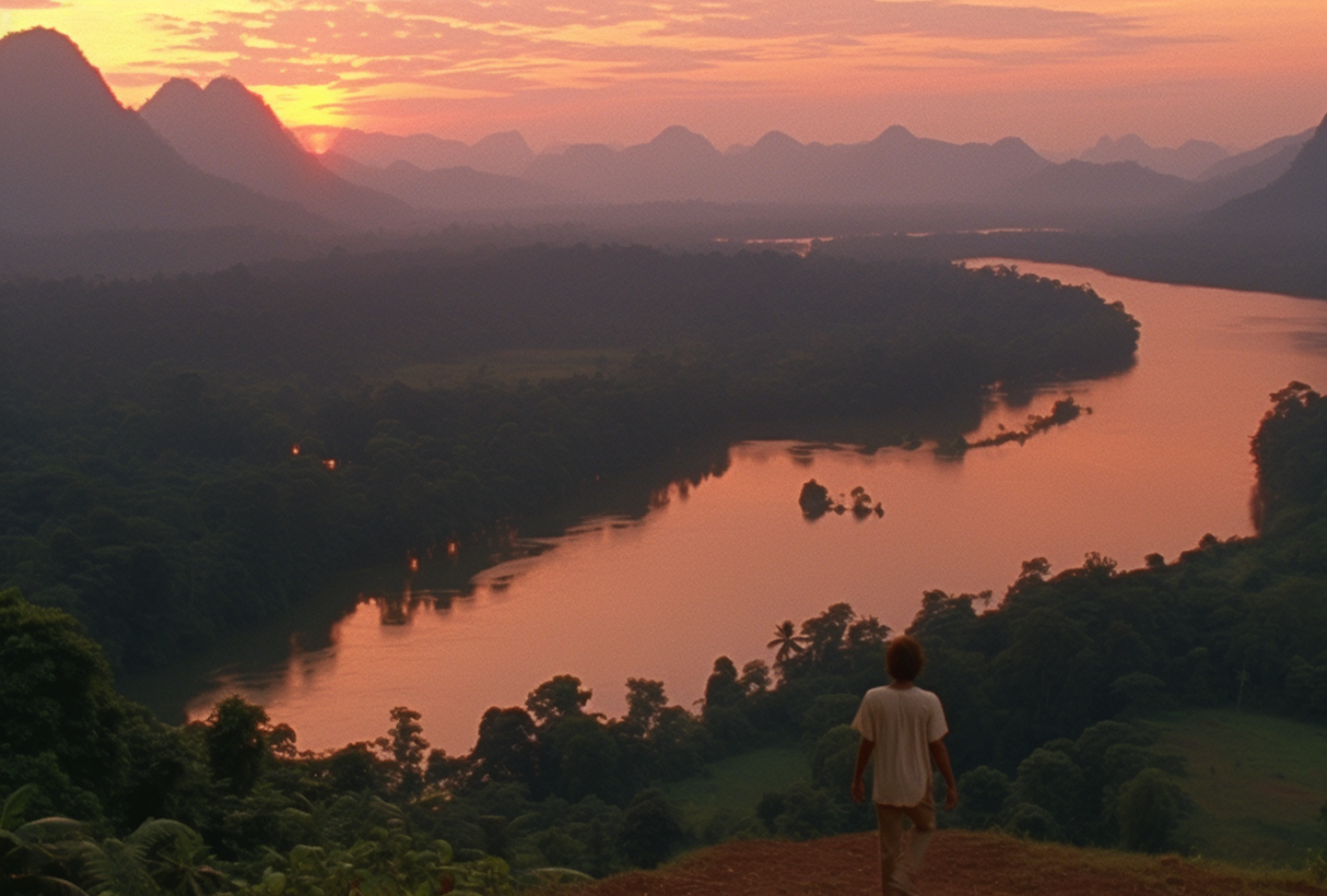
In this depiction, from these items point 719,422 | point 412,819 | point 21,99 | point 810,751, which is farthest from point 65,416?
point 21,99

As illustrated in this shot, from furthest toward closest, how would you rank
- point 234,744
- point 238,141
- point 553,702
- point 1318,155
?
point 238,141, point 1318,155, point 553,702, point 234,744

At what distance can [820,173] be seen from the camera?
19038 cm

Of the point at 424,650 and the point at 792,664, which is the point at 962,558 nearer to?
the point at 792,664

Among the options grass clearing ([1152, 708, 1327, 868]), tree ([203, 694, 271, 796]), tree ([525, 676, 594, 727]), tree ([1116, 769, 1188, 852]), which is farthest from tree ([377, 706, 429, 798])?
grass clearing ([1152, 708, 1327, 868])

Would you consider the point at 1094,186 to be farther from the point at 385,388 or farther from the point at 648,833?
the point at 648,833

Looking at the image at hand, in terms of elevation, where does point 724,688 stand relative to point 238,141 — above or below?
below

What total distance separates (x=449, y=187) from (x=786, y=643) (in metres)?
151

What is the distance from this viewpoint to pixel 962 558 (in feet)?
61.9

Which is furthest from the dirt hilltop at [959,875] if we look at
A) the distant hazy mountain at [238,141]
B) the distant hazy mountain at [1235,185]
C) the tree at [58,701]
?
the distant hazy mountain at [1235,185]

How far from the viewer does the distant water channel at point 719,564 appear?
14656 millimetres

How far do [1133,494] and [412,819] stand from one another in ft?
56.0

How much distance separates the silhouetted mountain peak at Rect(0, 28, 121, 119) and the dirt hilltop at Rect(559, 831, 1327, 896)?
75675mm

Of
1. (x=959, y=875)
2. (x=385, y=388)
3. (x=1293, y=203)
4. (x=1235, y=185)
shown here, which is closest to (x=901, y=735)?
(x=959, y=875)

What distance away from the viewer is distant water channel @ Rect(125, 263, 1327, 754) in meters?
14.7
